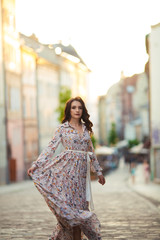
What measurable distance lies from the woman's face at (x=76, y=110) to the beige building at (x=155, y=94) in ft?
90.8

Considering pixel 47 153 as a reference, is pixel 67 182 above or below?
below

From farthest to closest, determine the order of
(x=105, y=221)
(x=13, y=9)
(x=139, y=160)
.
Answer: (x=139, y=160), (x=13, y=9), (x=105, y=221)

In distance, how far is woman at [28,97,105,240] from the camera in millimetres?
6594

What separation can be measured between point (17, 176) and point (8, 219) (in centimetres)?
3132

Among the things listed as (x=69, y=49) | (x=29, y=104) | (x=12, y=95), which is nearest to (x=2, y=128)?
(x=12, y=95)

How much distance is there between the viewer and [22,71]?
1788 inches

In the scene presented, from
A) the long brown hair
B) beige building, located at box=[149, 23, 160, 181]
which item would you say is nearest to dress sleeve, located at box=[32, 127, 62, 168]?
the long brown hair

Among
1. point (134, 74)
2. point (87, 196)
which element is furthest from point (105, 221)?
point (134, 74)

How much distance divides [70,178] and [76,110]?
889 millimetres

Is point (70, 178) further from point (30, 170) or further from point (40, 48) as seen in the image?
point (40, 48)

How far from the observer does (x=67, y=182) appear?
265 inches

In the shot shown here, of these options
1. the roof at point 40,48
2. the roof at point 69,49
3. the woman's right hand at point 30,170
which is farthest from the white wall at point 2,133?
the roof at point 69,49

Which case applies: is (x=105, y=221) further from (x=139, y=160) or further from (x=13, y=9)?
(x=139, y=160)

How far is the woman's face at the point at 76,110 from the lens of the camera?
22.9ft
